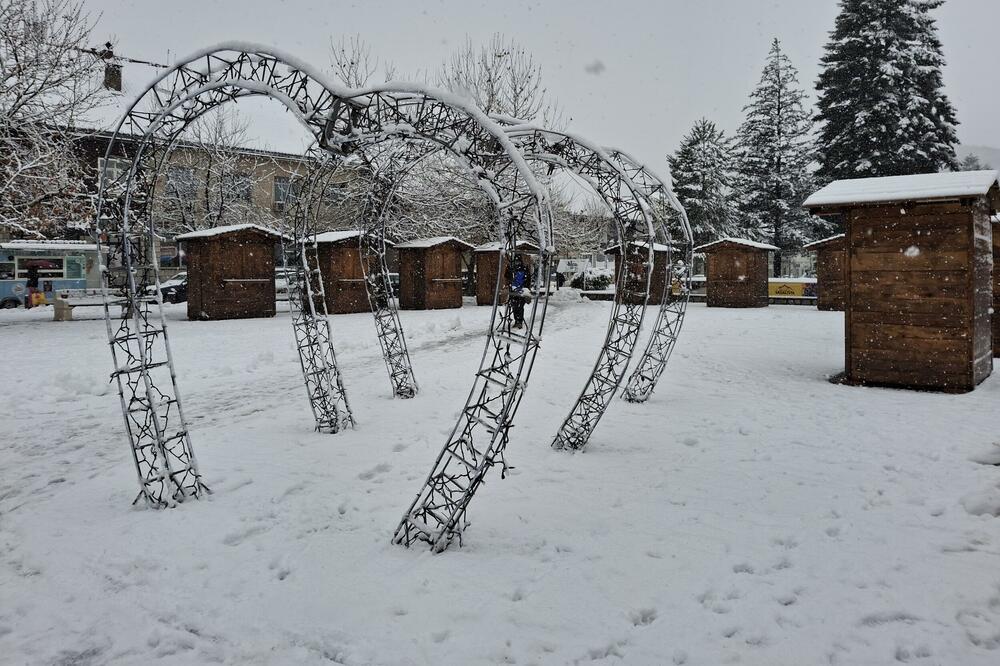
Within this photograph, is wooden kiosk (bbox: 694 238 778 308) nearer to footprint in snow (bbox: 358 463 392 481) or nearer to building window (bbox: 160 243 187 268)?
footprint in snow (bbox: 358 463 392 481)

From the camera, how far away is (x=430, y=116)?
421 centimetres

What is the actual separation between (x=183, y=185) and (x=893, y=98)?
1392 inches

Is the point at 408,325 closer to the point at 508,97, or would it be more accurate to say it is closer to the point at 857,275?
the point at 857,275

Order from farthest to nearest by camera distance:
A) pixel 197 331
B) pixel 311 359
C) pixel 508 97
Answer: pixel 508 97 → pixel 197 331 → pixel 311 359

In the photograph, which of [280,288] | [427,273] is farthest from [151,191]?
[280,288]

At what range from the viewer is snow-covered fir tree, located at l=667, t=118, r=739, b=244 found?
127 feet

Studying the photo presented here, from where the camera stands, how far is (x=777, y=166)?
3594 cm

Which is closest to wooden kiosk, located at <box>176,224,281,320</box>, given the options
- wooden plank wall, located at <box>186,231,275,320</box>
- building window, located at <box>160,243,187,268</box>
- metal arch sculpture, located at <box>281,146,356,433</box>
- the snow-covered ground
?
wooden plank wall, located at <box>186,231,275,320</box>

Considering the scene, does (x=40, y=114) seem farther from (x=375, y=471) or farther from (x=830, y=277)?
(x=830, y=277)

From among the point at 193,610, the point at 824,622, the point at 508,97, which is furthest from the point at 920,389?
the point at 508,97

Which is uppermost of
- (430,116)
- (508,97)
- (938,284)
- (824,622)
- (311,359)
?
(508,97)

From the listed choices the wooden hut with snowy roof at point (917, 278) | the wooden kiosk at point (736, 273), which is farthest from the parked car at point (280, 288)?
the wooden kiosk at point (736, 273)

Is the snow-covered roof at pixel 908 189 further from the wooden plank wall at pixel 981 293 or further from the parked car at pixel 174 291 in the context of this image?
the parked car at pixel 174 291

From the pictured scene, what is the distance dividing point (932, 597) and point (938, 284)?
7320 millimetres
